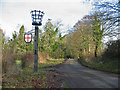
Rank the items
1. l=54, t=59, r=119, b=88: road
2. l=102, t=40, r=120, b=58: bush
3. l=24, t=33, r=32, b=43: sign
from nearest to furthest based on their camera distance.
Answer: l=54, t=59, r=119, b=88: road, l=24, t=33, r=32, b=43: sign, l=102, t=40, r=120, b=58: bush

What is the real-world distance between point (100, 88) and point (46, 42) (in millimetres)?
34647

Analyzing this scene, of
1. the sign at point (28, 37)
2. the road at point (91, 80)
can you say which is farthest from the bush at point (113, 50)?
the sign at point (28, 37)

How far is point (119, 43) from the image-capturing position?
16.9 meters

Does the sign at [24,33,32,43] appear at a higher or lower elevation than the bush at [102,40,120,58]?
higher

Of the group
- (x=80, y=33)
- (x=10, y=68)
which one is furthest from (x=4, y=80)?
(x=80, y=33)

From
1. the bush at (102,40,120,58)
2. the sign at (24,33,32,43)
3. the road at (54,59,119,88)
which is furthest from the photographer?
the bush at (102,40,120,58)

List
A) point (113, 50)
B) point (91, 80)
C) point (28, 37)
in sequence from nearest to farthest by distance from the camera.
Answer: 1. point (91, 80)
2. point (28, 37)
3. point (113, 50)

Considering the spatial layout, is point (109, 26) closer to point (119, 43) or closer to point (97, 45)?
point (119, 43)

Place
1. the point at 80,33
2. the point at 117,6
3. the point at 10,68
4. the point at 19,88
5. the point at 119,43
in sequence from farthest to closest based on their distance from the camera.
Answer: the point at 80,33 → the point at 119,43 → the point at 117,6 → the point at 10,68 → the point at 19,88

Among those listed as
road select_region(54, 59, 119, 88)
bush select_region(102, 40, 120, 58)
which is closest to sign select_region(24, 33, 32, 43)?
road select_region(54, 59, 119, 88)

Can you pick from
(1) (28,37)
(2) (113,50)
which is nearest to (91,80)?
(1) (28,37)

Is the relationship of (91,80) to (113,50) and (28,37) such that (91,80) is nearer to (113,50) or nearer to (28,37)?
(28,37)

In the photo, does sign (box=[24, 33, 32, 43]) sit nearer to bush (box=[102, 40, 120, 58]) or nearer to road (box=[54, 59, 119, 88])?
road (box=[54, 59, 119, 88])

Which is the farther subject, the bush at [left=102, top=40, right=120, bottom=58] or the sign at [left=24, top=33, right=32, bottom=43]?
the bush at [left=102, top=40, right=120, bottom=58]
